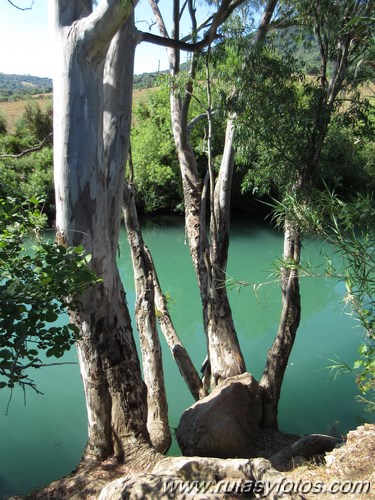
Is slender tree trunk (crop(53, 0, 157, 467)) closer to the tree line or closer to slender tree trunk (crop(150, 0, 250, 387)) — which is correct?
the tree line

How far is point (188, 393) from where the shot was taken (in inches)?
209

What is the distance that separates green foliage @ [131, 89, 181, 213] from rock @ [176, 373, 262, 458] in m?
8.11

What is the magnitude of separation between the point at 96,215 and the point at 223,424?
86.0 inches

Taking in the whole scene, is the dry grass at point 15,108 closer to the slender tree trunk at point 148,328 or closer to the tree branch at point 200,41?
the tree branch at point 200,41

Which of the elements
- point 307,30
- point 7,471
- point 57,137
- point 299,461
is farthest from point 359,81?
point 7,471

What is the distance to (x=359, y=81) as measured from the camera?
169 inches

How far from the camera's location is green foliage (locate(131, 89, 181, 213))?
11.7 metres

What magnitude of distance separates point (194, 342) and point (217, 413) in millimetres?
2615

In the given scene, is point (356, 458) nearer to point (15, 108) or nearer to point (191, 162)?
point (191, 162)

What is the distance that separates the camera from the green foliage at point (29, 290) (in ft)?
5.44

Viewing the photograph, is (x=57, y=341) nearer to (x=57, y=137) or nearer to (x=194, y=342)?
(x=57, y=137)

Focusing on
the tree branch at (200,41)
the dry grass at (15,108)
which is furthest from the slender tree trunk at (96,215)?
the dry grass at (15,108)

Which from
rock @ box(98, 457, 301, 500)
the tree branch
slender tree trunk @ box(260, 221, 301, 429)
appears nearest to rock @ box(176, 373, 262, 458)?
slender tree trunk @ box(260, 221, 301, 429)

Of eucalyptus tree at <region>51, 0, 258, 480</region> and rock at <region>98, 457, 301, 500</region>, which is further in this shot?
eucalyptus tree at <region>51, 0, 258, 480</region>
